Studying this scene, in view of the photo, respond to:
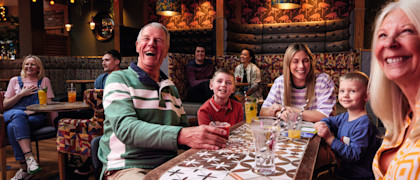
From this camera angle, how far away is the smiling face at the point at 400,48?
0.75 m

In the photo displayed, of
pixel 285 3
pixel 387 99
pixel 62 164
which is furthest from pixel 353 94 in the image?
pixel 285 3

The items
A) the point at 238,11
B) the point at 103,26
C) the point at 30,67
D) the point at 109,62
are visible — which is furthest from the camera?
the point at 103,26

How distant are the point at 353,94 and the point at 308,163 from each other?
83 cm

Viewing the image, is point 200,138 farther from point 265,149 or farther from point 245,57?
point 245,57

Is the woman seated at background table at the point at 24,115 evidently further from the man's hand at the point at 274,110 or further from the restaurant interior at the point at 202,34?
the man's hand at the point at 274,110

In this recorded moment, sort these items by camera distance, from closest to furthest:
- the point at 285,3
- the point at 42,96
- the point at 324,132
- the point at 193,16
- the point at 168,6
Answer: the point at 324,132 < the point at 42,96 < the point at 285,3 < the point at 168,6 < the point at 193,16

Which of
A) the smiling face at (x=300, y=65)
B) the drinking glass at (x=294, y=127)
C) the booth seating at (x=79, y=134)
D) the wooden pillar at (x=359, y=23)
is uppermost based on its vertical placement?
the wooden pillar at (x=359, y=23)

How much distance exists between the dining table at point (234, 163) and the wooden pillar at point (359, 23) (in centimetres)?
696

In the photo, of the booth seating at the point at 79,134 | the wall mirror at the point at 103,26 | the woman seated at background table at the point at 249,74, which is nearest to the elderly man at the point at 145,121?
the booth seating at the point at 79,134

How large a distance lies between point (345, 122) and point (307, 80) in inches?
20.5

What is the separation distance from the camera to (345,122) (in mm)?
1729

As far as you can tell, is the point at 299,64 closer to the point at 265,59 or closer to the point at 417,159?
the point at 417,159

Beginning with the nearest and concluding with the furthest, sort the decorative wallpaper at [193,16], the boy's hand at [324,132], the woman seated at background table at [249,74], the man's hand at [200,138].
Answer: the man's hand at [200,138] → the boy's hand at [324,132] → the woman seated at background table at [249,74] → the decorative wallpaper at [193,16]

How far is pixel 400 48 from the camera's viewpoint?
2.52 feet
